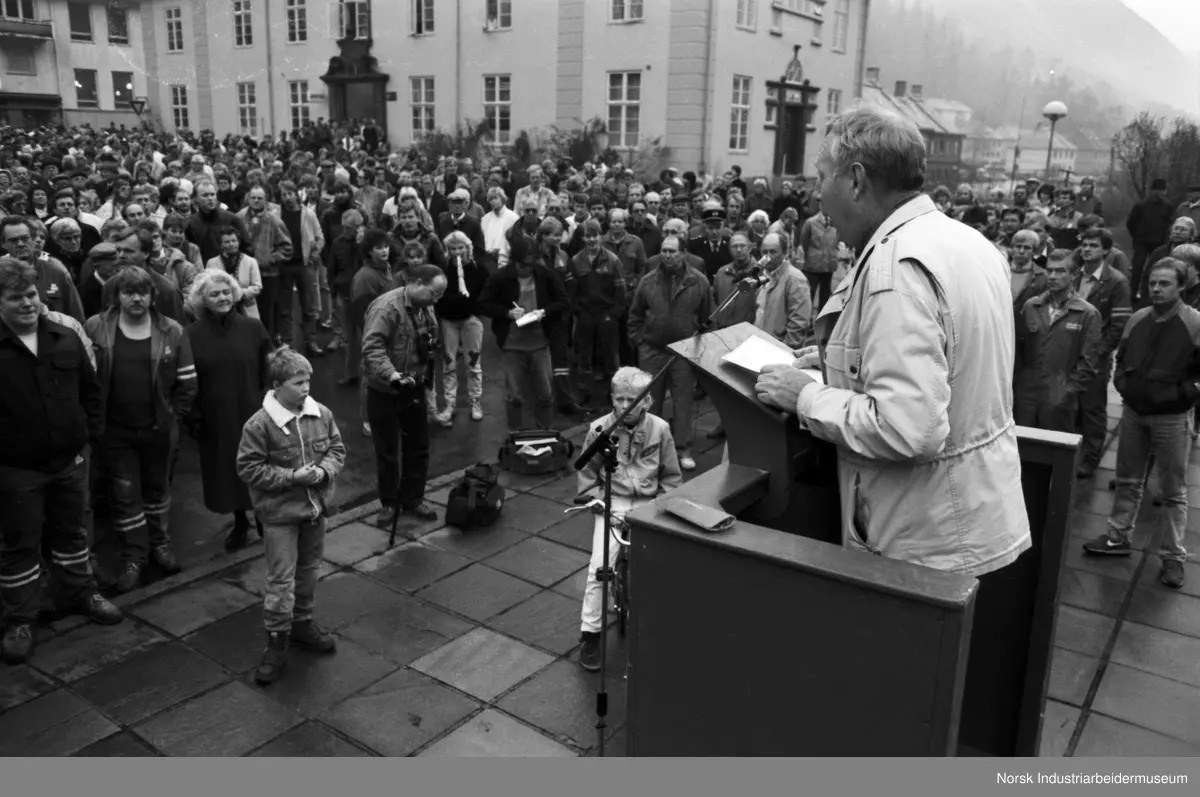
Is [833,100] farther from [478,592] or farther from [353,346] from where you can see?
[478,592]

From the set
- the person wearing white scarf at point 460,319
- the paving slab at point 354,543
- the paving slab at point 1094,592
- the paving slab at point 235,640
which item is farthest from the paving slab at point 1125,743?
the person wearing white scarf at point 460,319

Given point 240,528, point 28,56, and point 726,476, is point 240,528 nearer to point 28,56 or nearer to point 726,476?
point 726,476

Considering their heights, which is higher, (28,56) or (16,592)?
(28,56)

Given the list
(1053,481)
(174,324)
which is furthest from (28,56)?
(1053,481)

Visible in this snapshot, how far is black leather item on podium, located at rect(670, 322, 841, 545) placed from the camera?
8.09 ft

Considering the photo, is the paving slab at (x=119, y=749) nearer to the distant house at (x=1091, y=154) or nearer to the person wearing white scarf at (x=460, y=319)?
the person wearing white scarf at (x=460, y=319)

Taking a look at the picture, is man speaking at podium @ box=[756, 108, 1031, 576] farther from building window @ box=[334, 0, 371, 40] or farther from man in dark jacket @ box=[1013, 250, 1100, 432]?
building window @ box=[334, 0, 371, 40]

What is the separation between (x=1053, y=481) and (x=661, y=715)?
55.3 inches

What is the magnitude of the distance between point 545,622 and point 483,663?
56 centimetres

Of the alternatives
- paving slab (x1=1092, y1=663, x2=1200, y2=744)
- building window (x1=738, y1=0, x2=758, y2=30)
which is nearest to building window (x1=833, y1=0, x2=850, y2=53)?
building window (x1=738, y1=0, x2=758, y2=30)

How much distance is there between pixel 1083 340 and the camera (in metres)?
6.98

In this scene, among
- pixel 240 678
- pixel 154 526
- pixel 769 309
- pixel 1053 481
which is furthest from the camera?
pixel 769 309

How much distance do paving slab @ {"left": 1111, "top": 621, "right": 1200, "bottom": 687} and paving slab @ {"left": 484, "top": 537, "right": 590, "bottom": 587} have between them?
3.15 meters

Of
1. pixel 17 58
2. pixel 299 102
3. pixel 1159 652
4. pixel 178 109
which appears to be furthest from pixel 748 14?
pixel 1159 652
